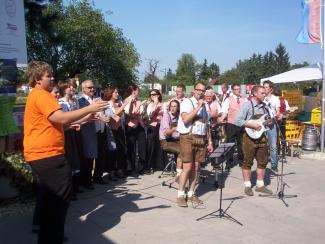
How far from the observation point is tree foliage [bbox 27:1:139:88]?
2345cm

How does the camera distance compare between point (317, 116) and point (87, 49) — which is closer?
point (317, 116)

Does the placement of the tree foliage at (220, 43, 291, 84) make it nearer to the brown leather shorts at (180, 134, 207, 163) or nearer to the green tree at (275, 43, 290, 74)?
the green tree at (275, 43, 290, 74)

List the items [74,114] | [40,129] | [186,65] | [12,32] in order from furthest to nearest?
[186,65]
[12,32]
[40,129]
[74,114]

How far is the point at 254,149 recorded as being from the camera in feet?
21.7

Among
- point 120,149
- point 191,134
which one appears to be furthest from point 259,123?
point 120,149

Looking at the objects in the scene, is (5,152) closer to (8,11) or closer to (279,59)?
(8,11)

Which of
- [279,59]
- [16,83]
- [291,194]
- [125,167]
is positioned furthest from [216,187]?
[279,59]

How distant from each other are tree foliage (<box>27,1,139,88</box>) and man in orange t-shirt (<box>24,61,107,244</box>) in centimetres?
1974

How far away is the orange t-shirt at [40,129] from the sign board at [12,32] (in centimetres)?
369

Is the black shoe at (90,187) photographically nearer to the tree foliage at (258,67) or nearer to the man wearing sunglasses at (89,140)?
the man wearing sunglasses at (89,140)

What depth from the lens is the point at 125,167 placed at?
26.2 ft

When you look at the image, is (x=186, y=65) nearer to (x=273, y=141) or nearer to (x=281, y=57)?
(x=281, y=57)

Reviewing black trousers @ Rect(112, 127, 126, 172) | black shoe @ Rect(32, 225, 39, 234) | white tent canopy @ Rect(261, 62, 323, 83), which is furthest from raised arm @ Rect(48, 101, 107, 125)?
white tent canopy @ Rect(261, 62, 323, 83)

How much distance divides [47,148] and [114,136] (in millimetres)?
3882
